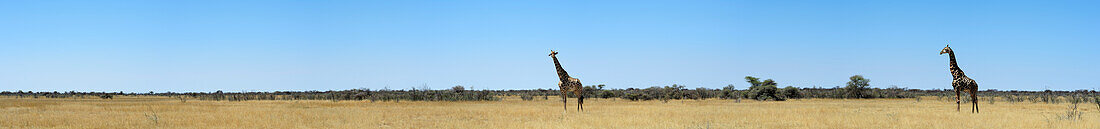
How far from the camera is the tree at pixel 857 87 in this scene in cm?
4740

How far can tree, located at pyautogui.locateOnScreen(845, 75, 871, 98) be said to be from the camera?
47.4 metres

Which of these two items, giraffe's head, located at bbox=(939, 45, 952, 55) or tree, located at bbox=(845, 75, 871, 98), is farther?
tree, located at bbox=(845, 75, 871, 98)

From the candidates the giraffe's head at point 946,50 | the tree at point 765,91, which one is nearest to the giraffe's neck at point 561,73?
the giraffe's head at point 946,50

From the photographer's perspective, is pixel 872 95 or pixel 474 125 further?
pixel 872 95

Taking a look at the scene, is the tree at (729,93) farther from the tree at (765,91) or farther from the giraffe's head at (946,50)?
the giraffe's head at (946,50)

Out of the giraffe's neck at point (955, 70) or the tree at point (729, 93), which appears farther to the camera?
the tree at point (729, 93)

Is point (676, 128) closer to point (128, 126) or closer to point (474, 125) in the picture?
point (474, 125)

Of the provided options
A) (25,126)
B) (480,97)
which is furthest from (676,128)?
(480,97)

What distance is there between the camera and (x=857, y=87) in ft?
157

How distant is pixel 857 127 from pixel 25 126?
1649 cm

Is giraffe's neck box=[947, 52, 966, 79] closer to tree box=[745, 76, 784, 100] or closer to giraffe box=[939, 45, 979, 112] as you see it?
giraffe box=[939, 45, 979, 112]

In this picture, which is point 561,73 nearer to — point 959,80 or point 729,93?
point 959,80

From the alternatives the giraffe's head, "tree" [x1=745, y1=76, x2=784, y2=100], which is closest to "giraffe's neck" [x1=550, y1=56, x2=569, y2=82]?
the giraffe's head

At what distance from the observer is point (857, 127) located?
Answer: 1511 cm
